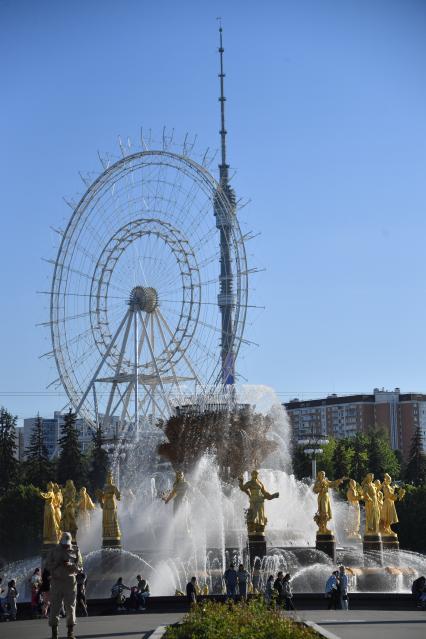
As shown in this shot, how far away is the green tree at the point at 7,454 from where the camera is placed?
78.4 meters

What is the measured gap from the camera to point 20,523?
69750 mm

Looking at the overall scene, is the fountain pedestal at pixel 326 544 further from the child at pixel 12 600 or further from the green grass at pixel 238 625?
the green grass at pixel 238 625

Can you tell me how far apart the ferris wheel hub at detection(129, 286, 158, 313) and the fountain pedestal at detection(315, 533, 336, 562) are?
3227 cm

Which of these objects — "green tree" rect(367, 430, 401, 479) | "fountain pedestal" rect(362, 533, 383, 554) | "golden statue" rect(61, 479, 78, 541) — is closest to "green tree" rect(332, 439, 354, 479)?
"green tree" rect(367, 430, 401, 479)

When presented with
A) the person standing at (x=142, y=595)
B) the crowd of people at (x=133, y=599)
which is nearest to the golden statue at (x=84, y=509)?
the crowd of people at (x=133, y=599)

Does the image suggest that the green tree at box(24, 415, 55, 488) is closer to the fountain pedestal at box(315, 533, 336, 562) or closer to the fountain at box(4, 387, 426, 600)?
the fountain at box(4, 387, 426, 600)

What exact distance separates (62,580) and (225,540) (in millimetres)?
19152

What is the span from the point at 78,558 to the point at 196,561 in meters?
16.3

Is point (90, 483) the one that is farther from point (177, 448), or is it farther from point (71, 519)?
Answer: point (71, 519)

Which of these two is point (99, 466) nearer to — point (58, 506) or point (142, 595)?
point (58, 506)

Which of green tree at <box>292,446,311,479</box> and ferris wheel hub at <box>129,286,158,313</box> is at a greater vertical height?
ferris wheel hub at <box>129,286,158,313</box>

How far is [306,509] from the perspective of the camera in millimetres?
41719

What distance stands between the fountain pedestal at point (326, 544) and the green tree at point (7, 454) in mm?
47676

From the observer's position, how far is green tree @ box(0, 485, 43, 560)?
225 feet
